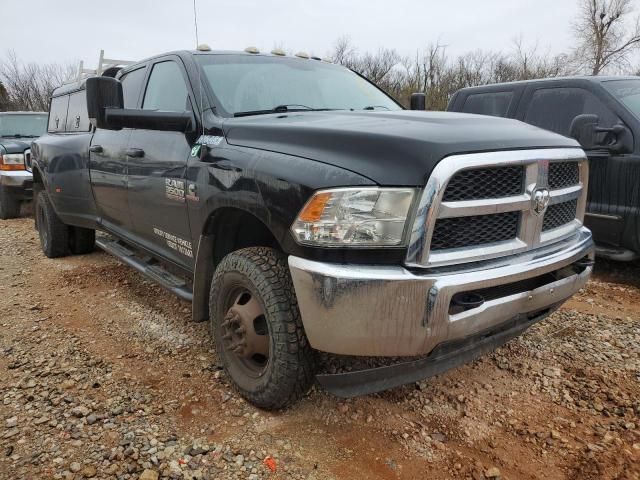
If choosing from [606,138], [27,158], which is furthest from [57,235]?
[606,138]

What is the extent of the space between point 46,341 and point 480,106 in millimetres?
4701

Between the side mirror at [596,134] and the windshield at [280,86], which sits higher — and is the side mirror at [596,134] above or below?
below

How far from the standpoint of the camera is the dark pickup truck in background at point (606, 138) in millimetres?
4090

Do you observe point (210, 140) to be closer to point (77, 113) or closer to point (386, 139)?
point (386, 139)

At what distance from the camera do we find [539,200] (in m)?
2.12

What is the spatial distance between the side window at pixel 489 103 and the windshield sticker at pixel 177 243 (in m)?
3.75

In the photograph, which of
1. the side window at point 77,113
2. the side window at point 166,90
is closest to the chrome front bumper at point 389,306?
the side window at point 166,90

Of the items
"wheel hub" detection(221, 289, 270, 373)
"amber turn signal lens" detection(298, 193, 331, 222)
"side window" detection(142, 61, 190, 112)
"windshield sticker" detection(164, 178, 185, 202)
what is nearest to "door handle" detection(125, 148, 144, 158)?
"side window" detection(142, 61, 190, 112)

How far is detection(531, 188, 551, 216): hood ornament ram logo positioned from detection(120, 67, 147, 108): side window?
2.87m

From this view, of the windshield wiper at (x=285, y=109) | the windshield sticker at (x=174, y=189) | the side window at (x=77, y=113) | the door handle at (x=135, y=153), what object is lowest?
the windshield sticker at (x=174, y=189)

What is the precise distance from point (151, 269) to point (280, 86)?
1.57m

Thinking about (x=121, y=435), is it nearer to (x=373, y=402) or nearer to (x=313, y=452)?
(x=313, y=452)

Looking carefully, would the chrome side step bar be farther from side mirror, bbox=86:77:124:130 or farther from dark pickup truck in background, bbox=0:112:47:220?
dark pickup truck in background, bbox=0:112:47:220

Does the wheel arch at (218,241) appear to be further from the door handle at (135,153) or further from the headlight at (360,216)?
the door handle at (135,153)
